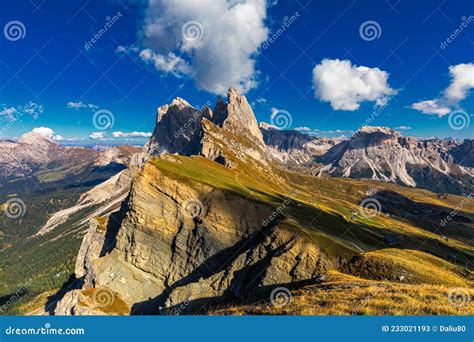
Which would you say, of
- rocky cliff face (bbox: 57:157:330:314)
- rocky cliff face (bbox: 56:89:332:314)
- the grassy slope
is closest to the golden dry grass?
the grassy slope

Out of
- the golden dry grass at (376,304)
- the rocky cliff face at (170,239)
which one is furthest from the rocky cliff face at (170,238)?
the golden dry grass at (376,304)

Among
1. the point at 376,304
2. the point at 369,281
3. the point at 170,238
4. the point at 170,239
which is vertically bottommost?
the point at 376,304

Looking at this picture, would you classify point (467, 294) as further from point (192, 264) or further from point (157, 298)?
point (157, 298)

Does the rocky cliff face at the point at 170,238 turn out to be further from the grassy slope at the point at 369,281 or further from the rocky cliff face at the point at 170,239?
the grassy slope at the point at 369,281

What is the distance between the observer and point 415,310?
18.7 meters

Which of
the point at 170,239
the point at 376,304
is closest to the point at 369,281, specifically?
the point at 376,304

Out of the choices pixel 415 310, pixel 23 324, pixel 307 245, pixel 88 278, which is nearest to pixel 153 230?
pixel 88 278

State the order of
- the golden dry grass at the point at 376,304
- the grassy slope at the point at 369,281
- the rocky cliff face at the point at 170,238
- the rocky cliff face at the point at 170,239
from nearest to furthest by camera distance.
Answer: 1. the golden dry grass at the point at 376,304
2. the grassy slope at the point at 369,281
3. the rocky cliff face at the point at 170,239
4. the rocky cliff face at the point at 170,238

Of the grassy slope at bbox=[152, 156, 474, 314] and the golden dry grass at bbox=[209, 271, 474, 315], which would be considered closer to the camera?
the golden dry grass at bbox=[209, 271, 474, 315]

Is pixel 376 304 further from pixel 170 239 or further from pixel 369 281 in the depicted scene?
pixel 170 239

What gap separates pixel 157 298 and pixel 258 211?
36.4 metres

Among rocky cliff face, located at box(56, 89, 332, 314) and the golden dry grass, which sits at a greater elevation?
rocky cliff face, located at box(56, 89, 332, 314)

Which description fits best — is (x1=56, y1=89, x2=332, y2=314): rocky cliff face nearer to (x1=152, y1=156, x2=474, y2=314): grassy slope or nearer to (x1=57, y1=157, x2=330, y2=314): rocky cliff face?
(x1=57, y1=157, x2=330, y2=314): rocky cliff face

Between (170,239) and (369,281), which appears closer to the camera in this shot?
(369,281)
